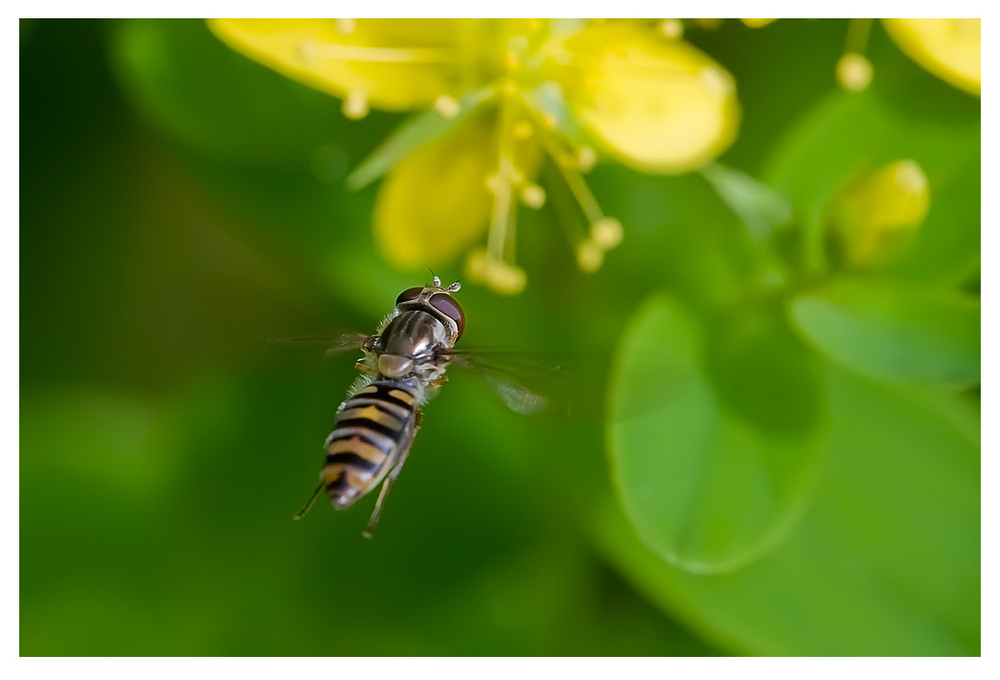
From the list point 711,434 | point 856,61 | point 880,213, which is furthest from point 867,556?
point 856,61

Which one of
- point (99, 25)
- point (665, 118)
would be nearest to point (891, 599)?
point (665, 118)

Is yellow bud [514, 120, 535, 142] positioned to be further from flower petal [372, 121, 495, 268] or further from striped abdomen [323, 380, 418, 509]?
striped abdomen [323, 380, 418, 509]

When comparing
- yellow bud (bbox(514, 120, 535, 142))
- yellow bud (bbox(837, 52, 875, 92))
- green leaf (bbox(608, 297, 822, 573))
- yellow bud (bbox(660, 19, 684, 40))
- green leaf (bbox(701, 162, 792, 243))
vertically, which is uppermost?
yellow bud (bbox(660, 19, 684, 40))

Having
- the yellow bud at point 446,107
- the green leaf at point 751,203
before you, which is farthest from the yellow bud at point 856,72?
the yellow bud at point 446,107

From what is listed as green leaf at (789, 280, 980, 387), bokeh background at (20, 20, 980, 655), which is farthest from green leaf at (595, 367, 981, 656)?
green leaf at (789, 280, 980, 387)

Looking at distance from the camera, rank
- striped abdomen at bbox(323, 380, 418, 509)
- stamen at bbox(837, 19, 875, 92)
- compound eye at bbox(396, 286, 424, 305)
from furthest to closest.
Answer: stamen at bbox(837, 19, 875, 92)
compound eye at bbox(396, 286, 424, 305)
striped abdomen at bbox(323, 380, 418, 509)

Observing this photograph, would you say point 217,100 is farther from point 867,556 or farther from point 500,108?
point 867,556

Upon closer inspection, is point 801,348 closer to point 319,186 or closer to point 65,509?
point 319,186

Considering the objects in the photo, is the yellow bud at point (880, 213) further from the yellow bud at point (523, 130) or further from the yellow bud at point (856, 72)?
the yellow bud at point (523, 130)
